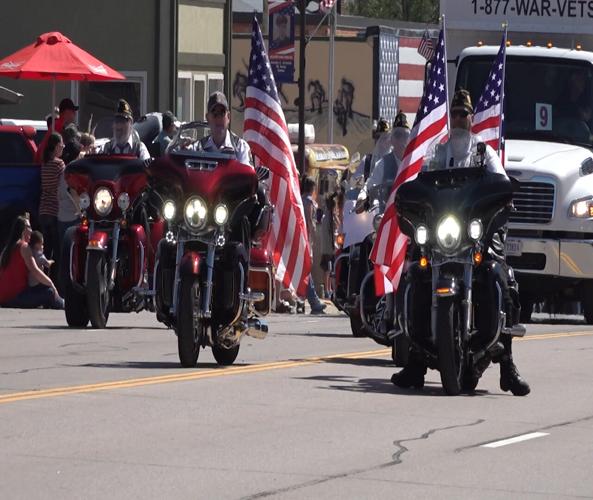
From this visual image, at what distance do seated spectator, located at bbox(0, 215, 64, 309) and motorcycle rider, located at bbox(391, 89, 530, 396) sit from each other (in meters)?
8.60

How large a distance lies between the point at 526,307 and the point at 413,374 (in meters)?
9.63

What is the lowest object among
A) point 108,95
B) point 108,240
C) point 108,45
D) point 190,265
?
point 108,240

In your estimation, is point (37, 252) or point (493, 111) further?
point (37, 252)

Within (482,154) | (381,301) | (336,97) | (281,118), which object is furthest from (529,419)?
(336,97)

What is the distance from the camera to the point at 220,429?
10.8 metres

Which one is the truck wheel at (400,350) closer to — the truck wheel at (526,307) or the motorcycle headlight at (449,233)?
the motorcycle headlight at (449,233)

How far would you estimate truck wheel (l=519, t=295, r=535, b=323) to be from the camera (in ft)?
73.2

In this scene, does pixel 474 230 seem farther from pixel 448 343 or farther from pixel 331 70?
pixel 331 70

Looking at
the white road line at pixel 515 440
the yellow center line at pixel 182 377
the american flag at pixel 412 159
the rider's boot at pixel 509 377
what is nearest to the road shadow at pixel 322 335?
the yellow center line at pixel 182 377

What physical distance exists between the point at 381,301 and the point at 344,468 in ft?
17.9

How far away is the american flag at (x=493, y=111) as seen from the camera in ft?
64.4

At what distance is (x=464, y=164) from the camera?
518 inches

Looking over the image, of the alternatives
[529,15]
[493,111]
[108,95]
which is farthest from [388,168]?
[108,95]

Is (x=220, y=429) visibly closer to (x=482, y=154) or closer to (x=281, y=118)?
(x=482, y=154)
